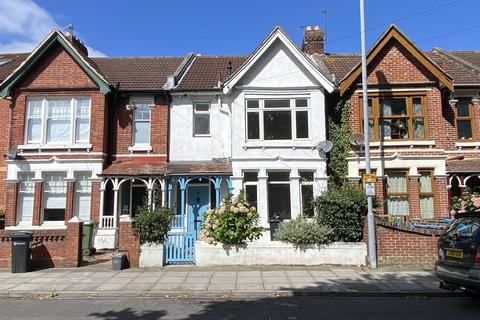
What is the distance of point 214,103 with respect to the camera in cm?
1817

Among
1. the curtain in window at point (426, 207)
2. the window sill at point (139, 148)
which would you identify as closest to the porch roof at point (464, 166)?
the curtain in window at point (426, 207)

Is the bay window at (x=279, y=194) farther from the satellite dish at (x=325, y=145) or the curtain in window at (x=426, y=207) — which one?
the curtain in window at (x=426, y=207)

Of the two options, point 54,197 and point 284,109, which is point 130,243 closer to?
point 54,197

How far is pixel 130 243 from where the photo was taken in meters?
12.7

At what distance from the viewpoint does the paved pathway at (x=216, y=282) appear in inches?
378

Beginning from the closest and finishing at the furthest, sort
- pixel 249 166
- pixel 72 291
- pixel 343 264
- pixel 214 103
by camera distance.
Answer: pixel 72 291 → pixel 343 264 → pixel 249 166 → pixel 214 103

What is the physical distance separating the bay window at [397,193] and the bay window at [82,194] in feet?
39.3

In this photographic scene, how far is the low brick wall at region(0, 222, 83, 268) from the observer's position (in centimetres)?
1267

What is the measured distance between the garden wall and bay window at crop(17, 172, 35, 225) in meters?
8.55

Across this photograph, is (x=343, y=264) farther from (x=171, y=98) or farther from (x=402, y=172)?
(x=171, y=98)

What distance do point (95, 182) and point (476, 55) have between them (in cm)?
1968

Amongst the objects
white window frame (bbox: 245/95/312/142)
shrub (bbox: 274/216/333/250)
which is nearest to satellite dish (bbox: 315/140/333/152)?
white window frame (bbox: 245/95/312/142)

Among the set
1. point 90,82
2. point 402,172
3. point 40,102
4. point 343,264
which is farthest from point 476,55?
point 40,102

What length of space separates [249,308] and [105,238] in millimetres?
9938
